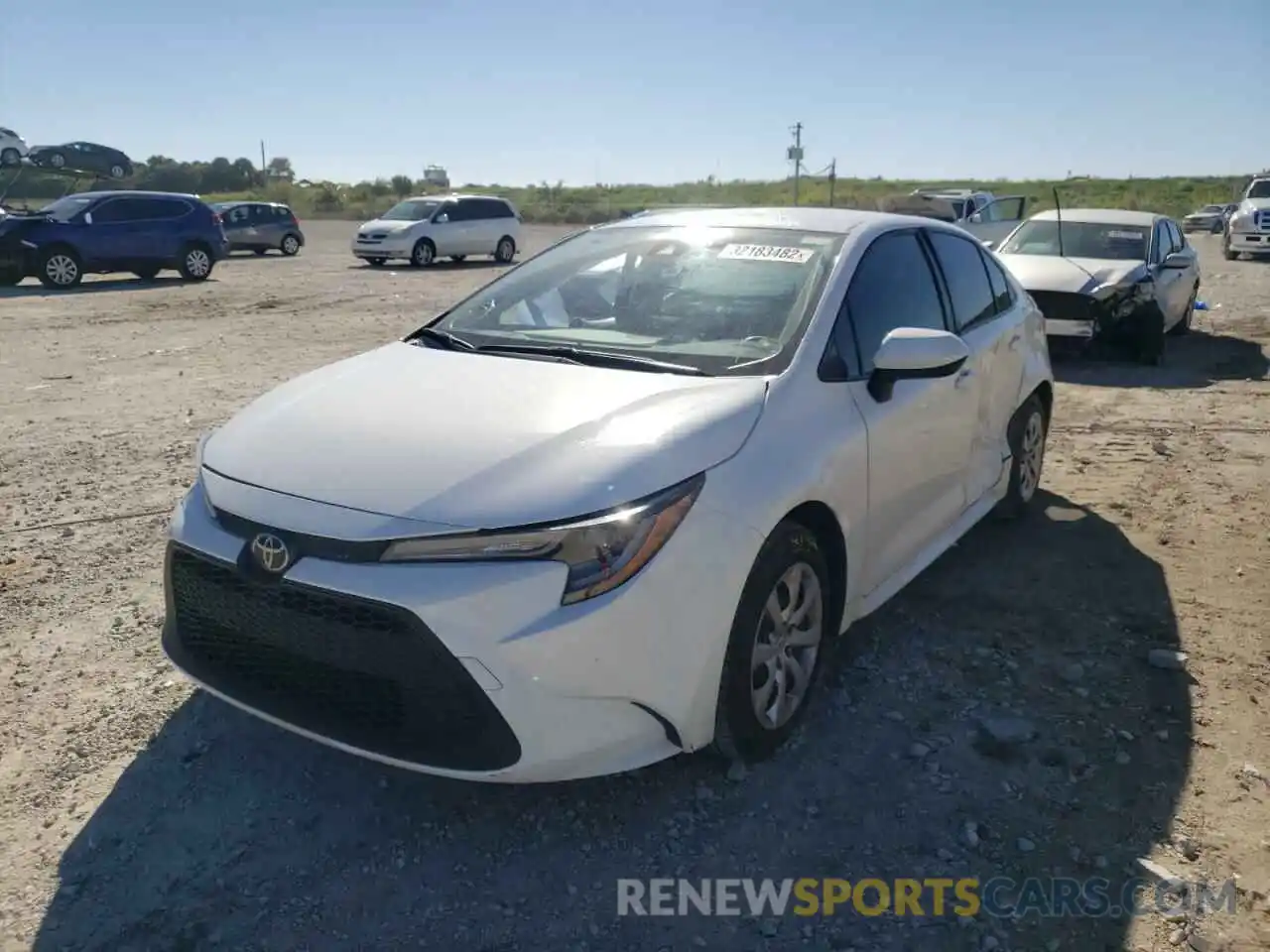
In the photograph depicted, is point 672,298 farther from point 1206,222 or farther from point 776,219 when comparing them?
point 1206,222

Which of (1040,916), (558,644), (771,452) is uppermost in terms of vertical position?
(771,452)

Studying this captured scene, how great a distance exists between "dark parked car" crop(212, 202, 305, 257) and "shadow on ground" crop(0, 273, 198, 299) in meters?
6.52

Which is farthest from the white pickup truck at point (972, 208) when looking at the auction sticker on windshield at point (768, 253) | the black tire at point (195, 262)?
the auction sticker on windshield at point (768, 253)

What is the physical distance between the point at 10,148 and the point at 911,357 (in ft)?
121

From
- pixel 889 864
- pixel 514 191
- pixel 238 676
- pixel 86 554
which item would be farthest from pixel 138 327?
pixel 514 191

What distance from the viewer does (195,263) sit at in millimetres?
20047

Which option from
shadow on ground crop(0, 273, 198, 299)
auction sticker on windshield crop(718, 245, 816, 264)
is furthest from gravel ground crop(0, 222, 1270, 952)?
shadow on ground crop(0, 273, 198, 299)

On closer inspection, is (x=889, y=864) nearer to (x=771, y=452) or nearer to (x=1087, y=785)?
(x=1087, y=785)

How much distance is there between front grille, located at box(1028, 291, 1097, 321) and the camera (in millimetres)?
10336

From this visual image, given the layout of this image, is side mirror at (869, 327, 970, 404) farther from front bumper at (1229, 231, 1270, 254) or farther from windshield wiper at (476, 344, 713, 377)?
front bumper at (1229, 231, 1270, 254)

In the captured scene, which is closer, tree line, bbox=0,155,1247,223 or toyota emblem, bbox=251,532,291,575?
toyota emblem, bbox=251,532,291,575

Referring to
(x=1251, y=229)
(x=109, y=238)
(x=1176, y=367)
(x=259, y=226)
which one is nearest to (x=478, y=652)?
(x=1176, y=367)

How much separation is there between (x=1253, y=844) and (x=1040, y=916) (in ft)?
2.43

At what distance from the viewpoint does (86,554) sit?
493 cm
